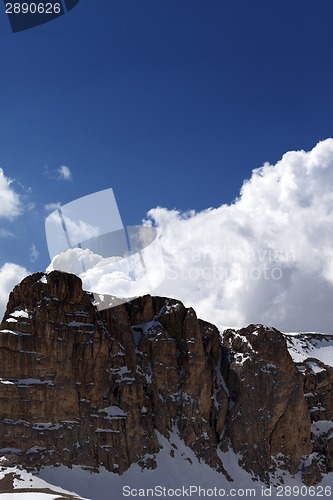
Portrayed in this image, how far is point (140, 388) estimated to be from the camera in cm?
14275

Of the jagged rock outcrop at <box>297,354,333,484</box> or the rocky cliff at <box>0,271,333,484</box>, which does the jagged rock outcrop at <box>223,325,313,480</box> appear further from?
the jagged rock outcrop at <box>297,354,333,484</box>

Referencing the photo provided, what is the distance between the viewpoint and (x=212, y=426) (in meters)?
151

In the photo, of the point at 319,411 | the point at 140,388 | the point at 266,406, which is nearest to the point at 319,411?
the point at 319,411

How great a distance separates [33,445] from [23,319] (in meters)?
28.9

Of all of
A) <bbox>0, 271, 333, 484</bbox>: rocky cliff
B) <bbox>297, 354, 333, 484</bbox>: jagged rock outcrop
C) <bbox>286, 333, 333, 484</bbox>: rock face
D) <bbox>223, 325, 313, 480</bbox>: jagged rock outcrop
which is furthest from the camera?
<bbox>297, 354, 333, 484</bbox>: jagged rock outcrop

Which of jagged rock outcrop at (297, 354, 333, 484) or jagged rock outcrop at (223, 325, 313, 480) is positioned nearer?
jagged rock outcrop at (223, 325, 313, 480)

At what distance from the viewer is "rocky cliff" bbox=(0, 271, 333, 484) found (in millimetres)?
125750

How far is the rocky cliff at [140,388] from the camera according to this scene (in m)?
126

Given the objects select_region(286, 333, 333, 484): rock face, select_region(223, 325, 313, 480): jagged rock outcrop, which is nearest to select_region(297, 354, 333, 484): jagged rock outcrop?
select_region(286, 333, 333, 484): rock face

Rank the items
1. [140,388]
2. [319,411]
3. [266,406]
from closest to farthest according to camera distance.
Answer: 1. [140,388]
2. [266,406]
3. [319,411]

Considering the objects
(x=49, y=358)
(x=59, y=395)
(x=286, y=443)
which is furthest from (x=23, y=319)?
(x=286, y=443)

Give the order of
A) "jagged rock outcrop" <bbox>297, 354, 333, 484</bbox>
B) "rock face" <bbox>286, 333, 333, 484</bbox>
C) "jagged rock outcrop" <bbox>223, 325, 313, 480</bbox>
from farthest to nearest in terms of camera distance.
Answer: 1. "jagged rock outcrop" <bbox>297, 354, 333, 484</bbox>
2. "rock face" <bbox>286, 333, 333, 484</bbox>
3. "jagged rock outcrop" <bbox>223, 325, 313, 480</bbox>

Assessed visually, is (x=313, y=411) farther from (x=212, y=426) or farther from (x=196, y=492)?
(x=196, y=492)

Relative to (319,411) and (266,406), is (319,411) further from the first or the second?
(266,406)
